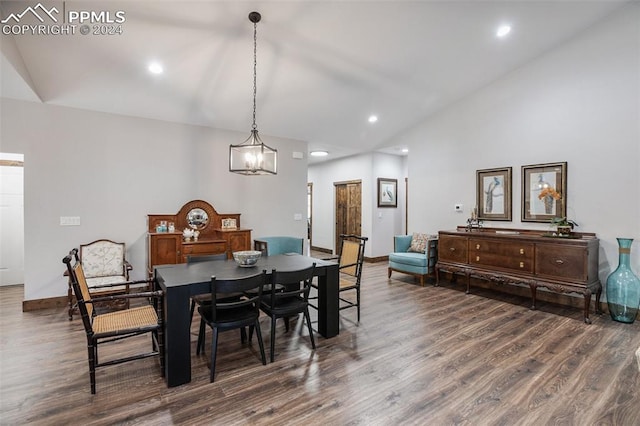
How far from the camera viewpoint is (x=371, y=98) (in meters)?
5.19

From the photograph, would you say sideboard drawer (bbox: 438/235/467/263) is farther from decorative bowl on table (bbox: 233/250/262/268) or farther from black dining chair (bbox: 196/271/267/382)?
black dining chair (bbox: 196/271/267/382)

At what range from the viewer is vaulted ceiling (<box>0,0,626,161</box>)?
321 cm

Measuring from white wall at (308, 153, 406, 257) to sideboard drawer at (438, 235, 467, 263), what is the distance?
2.28 meters

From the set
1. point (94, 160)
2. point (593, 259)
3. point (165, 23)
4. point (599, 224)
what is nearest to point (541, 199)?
point (599, 224)

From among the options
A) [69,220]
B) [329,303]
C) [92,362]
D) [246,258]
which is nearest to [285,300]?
[329,303]

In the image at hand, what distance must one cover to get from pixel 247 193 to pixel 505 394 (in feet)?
15.4

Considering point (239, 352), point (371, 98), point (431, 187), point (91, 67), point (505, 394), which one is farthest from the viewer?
point (431, 187)

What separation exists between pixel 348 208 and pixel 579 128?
4.99m

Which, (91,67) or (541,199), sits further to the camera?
(541,199)

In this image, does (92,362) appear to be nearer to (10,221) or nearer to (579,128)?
(10,221)

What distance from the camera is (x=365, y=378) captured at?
97.9 inches

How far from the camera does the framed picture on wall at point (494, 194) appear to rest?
4996mm

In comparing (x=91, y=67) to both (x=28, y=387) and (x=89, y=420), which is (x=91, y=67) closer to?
(x=28, y=387)

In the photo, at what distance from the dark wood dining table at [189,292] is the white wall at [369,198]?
421 cm
